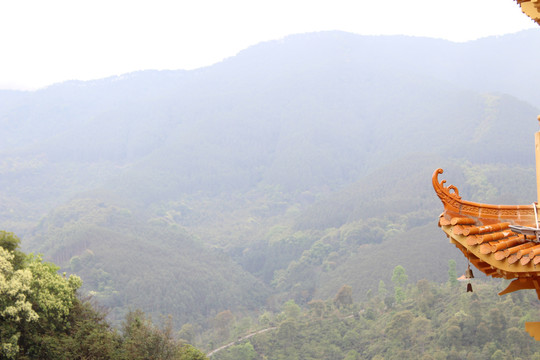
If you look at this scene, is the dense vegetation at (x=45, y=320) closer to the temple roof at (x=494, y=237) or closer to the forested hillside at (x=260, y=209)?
the temple roof at (x=494, y=237)

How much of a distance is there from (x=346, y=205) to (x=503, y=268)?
123 m

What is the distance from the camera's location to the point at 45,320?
67.7 ft

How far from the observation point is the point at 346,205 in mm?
127625

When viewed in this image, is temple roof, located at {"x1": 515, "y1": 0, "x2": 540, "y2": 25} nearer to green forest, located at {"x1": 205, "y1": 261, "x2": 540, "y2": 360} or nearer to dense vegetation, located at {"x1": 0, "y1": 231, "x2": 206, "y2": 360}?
dense vegetation, located at {"x1": 0, "y1": 231, "x2": 206, "y2": 360}

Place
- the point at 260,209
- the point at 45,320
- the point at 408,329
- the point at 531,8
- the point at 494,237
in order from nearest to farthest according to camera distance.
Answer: the point at 494,237, the point at 531,8, the point at 45,320, the point at 408,329, the point at 260,209

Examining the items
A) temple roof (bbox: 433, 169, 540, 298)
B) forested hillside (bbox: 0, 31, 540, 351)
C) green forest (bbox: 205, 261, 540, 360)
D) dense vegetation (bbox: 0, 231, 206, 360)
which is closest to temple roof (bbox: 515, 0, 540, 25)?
temple roof (bbox: 433, 169, 540, 298)

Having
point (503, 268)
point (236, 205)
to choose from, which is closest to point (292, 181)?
point (236, 205)

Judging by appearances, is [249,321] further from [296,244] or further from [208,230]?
[208,230]

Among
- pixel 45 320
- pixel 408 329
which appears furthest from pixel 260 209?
pixel 45 320

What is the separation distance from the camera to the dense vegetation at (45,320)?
18281mm

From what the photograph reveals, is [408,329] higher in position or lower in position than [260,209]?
higher

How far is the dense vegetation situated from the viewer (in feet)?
60.0

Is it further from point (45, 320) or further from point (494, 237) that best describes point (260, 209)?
point (494, 237)

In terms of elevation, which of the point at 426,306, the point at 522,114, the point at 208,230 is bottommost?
the point at 208,230
